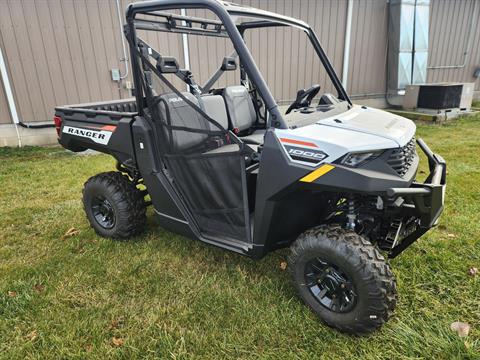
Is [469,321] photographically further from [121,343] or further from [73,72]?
[73,72]

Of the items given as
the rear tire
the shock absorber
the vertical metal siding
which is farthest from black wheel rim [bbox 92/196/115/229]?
the vertical metal siding

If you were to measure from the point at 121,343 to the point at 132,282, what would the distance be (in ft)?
1.90

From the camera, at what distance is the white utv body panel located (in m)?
1.87

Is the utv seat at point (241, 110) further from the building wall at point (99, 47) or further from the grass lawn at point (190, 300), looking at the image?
the grass lawn at point (190, 300)

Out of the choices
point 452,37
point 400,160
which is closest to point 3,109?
point 400,160

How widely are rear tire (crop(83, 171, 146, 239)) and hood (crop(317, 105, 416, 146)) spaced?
68.9 inches

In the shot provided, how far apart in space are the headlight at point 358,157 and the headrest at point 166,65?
143 cm

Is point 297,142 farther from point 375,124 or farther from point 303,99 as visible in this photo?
point 303,99

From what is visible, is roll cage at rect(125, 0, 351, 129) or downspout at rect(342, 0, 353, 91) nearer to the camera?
roll cage at rect(125, 0, 351, 129)

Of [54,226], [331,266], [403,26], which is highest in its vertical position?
[403,26]

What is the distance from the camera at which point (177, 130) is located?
8.21 feet

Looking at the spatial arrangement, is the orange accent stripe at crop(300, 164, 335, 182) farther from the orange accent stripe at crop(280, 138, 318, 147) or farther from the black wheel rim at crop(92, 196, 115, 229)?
the black wheel rim at crop(92, 196, 115, 229)

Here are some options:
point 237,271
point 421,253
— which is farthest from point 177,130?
point 421,253

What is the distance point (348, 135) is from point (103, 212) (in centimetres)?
232
